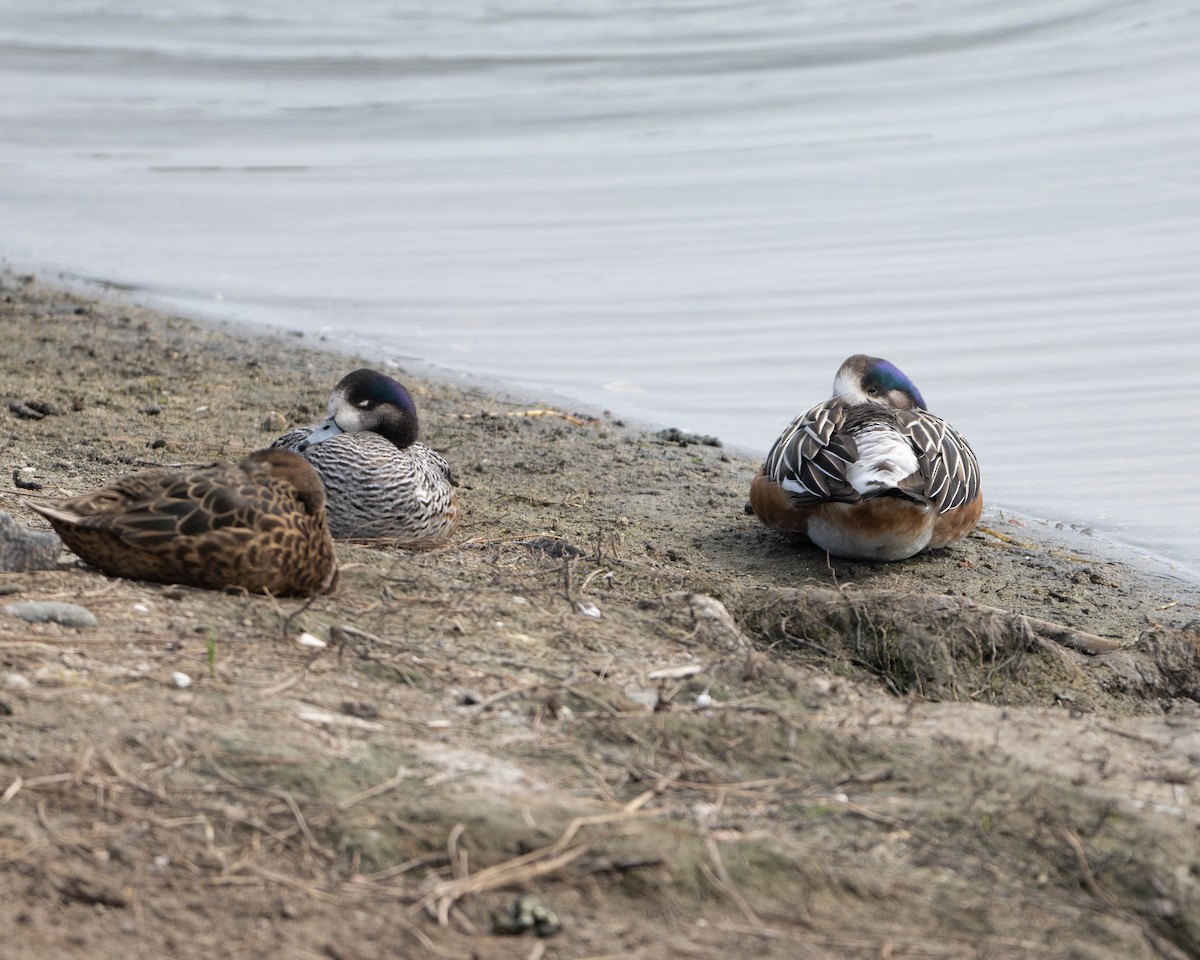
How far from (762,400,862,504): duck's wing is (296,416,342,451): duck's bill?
6.59ft

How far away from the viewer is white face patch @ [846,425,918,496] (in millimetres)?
6762

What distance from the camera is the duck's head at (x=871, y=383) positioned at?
780cm

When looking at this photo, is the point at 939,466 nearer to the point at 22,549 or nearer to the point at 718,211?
the point at 22,549

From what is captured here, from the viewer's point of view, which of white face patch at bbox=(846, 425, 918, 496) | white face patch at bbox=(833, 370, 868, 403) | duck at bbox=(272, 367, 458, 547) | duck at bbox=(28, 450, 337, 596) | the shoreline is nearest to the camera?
duck at bbox=(28, 450, 337, 596)

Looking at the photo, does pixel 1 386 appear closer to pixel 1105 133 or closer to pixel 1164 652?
pixel 1164 652

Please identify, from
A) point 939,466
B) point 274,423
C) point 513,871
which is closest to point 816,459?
point 939,466

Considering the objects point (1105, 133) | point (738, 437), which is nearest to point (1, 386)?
point (738, 437)

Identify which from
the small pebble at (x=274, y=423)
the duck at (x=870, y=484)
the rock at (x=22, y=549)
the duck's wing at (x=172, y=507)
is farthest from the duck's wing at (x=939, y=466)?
the rock at (x=22, y=549)

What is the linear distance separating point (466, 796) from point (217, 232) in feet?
37.2

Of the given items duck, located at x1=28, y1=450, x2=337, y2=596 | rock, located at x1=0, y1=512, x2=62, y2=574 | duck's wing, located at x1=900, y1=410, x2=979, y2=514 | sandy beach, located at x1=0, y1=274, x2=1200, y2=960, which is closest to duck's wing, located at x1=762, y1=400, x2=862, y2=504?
duck's wing, located at x1=900, y1=410, x2=979, y2=514

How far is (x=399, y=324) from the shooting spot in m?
11.4

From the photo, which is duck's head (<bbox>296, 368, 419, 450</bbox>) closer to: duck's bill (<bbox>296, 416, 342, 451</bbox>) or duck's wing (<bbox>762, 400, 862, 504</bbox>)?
duck's bill (<bbox>296, 416, 342, 451</bbox>)

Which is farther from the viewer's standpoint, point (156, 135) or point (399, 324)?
point (156, 135)

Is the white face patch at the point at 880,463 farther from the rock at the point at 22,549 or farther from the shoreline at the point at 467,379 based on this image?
the rock at the point at 22,549
